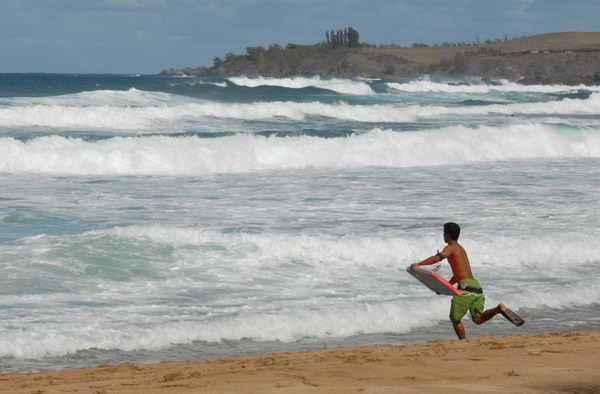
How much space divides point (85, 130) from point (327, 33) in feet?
404

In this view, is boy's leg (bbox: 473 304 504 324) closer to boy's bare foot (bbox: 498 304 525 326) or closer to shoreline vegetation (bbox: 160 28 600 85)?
boy's bare foot (bbox: 498 304 525 326)

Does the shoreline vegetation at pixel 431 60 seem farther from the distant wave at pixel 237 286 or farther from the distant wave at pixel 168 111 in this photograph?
the distant wave at pixel 237 286

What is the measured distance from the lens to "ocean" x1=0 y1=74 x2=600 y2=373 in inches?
307

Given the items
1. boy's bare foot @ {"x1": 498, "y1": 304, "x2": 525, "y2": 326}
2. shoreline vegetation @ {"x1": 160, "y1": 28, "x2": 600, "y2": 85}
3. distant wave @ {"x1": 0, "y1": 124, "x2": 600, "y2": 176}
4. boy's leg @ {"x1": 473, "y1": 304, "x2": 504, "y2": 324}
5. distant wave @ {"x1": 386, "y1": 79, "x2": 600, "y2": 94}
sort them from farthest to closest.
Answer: shoreline vegetation @ {"x1": 160, "y1": 28, "x2": 600, "y2": 85}
distant wave @ {"x1": 386, "y1": 79, "x2": 600, "y2": 94}
distant wave @ {"x1": 0, "y1": 124, "x2": 600, "y2": 176}
boy's leg @ {"x1": 473, "y1": 304, "x2": 504, "y2": 324}
boy's bare foot @ {"x1": 498, "y1": 304, "x2": 525, "y2": 326}

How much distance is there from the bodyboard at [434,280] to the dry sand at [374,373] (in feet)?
1.52

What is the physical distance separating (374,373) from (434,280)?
1621mm

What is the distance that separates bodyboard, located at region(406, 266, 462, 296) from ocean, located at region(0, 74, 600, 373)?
866mm

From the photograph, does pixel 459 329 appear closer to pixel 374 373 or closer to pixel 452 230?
pixel 452 230

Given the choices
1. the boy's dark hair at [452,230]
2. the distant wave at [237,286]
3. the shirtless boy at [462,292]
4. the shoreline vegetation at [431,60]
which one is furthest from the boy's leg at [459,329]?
the shoreline vegetation at [431,60]

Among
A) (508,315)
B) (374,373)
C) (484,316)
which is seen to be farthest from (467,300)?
(374,373)

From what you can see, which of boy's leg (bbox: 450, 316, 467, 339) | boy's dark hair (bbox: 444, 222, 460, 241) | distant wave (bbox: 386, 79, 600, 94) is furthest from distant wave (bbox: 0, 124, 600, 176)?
distant wave (bbox: 386, 79, 600, 94)

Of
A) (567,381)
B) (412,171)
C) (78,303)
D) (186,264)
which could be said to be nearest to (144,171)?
(412,171)

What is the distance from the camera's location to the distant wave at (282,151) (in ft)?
66.1

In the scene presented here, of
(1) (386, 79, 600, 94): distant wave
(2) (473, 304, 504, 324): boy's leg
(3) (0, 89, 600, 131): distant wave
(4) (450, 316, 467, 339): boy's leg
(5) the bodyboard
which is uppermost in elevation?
(1) (386, 79, 600, 94): distant wave
